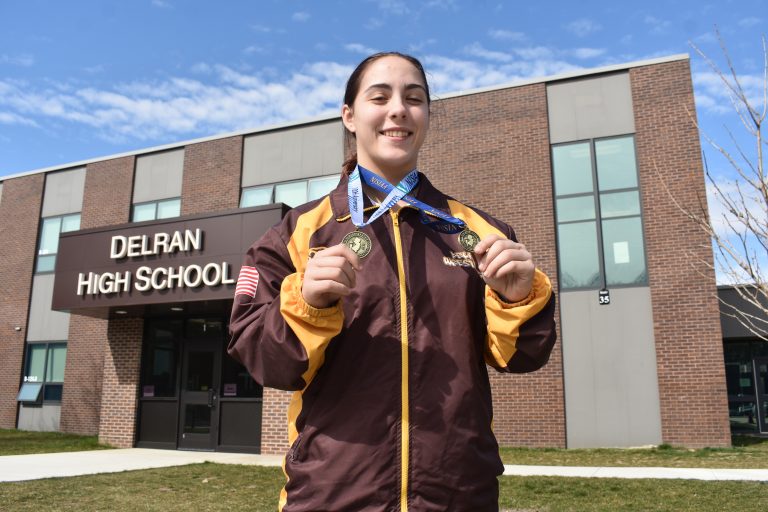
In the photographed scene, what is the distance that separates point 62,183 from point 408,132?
927 inches

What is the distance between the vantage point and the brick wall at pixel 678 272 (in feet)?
44.5

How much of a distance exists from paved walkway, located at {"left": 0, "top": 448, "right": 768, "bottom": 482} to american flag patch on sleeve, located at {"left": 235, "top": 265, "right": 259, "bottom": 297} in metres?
9.04

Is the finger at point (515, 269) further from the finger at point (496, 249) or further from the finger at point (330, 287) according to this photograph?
the finger at point (330, 287)

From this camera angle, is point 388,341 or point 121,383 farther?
point 121,383

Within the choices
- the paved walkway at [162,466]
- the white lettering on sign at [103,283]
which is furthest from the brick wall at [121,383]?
the white lettering on sign at [103,283]

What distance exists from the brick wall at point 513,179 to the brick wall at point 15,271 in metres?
14.9

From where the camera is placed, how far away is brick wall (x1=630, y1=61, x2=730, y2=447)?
13.6 meters

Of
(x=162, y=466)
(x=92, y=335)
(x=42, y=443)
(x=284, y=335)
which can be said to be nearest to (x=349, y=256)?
(x=284, y=335)

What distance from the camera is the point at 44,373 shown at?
20.4m

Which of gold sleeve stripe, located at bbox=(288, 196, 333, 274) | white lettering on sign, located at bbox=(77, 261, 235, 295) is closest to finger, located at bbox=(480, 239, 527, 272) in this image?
gold sleeve stripe, located at bbox=(288, 196, 333, 274)

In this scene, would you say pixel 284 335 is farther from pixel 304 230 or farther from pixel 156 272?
pixel 156 272

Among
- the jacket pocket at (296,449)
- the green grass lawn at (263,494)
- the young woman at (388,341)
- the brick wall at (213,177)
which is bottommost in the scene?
the green grass lawn at (263,494)

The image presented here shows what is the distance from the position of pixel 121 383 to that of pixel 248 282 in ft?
50.2

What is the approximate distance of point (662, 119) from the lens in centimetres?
1490
